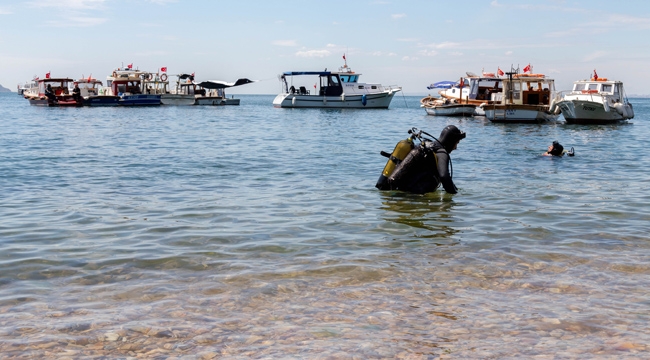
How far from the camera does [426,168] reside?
9.48 metres

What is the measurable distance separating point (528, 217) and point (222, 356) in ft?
19.7

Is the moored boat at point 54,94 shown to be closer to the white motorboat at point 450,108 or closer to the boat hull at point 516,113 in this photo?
the white motorboat at point 450,108

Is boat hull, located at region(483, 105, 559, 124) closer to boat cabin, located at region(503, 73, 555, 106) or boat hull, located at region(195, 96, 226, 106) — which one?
boat cabin, located at region(503, 73, 555, 106)

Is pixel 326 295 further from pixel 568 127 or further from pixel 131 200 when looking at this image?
pixel 568 127

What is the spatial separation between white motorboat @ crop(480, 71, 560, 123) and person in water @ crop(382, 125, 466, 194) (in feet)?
89.0

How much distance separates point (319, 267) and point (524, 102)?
3396cm

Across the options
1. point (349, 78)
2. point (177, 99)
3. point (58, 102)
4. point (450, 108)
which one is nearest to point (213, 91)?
point (177, 99)

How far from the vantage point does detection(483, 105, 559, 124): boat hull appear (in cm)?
3538

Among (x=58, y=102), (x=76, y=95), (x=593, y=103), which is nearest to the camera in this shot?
(x=593, y=103)

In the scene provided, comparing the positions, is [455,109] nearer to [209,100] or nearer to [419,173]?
[209,100]

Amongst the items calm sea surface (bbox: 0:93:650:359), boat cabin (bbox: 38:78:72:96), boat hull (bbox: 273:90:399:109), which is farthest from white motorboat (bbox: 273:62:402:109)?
calm sea surface (bbox: 0:93:650:359)

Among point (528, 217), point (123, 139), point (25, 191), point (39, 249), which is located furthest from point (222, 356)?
point (123, 139)

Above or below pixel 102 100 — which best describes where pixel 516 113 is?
below

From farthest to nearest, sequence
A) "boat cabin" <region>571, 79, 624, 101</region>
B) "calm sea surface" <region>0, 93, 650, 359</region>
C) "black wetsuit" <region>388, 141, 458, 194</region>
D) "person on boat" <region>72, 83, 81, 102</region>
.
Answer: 1. "person on boat" <region>72, 83, 81, 102</region>
2. "boat cabin" <region>571, 79, 624, 101</region>
3. "black wetsuit" <region>388, 141, 458, 194</region>
4. "calm sea surface" <region>0, 93, 650, 359</region>
